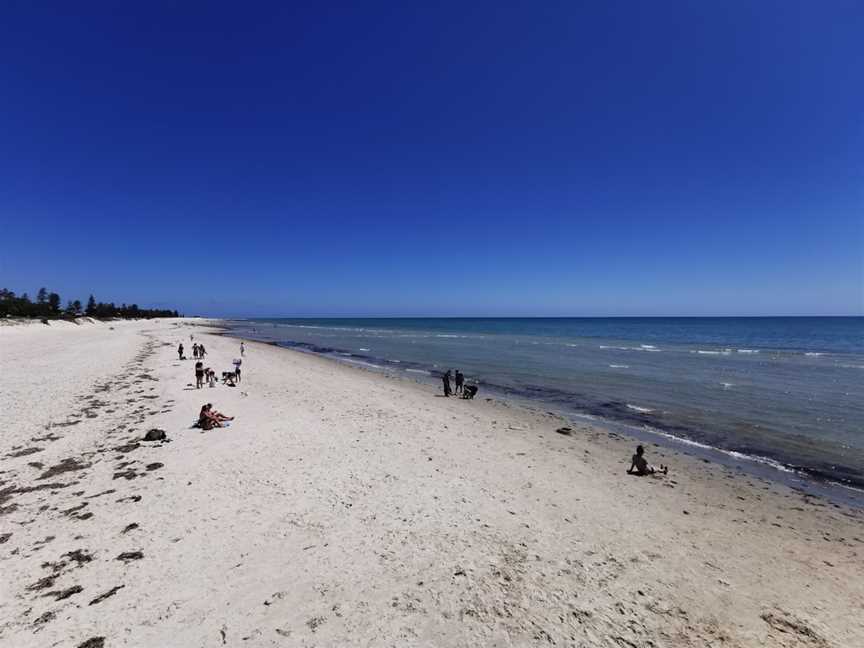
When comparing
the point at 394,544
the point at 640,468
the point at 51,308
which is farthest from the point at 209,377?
the point at 51,308

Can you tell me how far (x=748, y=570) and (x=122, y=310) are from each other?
177 metres

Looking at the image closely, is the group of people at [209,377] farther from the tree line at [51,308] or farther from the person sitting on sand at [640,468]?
the tree line at [51,308]

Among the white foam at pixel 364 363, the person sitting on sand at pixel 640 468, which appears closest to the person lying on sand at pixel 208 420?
the person sitting on sand at pixel 640 468

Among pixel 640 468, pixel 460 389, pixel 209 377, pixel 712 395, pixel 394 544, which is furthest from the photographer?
pixel 460 389

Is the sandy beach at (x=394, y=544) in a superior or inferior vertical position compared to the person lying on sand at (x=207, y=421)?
inferior

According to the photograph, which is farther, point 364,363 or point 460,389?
point 364,363

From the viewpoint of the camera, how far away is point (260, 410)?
15617mm

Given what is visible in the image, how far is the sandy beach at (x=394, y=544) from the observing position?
4.88 meters

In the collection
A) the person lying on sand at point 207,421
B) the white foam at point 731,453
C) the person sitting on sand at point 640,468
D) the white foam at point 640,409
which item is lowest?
the white foam at point 731,453

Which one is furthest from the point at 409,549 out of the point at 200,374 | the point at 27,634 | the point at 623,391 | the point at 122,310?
the point at 122,310

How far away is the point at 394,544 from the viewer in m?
6.58

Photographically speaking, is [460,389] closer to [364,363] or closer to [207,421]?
[207,421]

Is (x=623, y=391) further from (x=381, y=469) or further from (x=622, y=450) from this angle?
(x=381, y=469)

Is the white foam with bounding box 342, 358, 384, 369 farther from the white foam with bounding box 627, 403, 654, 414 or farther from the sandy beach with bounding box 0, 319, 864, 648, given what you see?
the sandy beach with bounding box 0, 319, 864, 648
